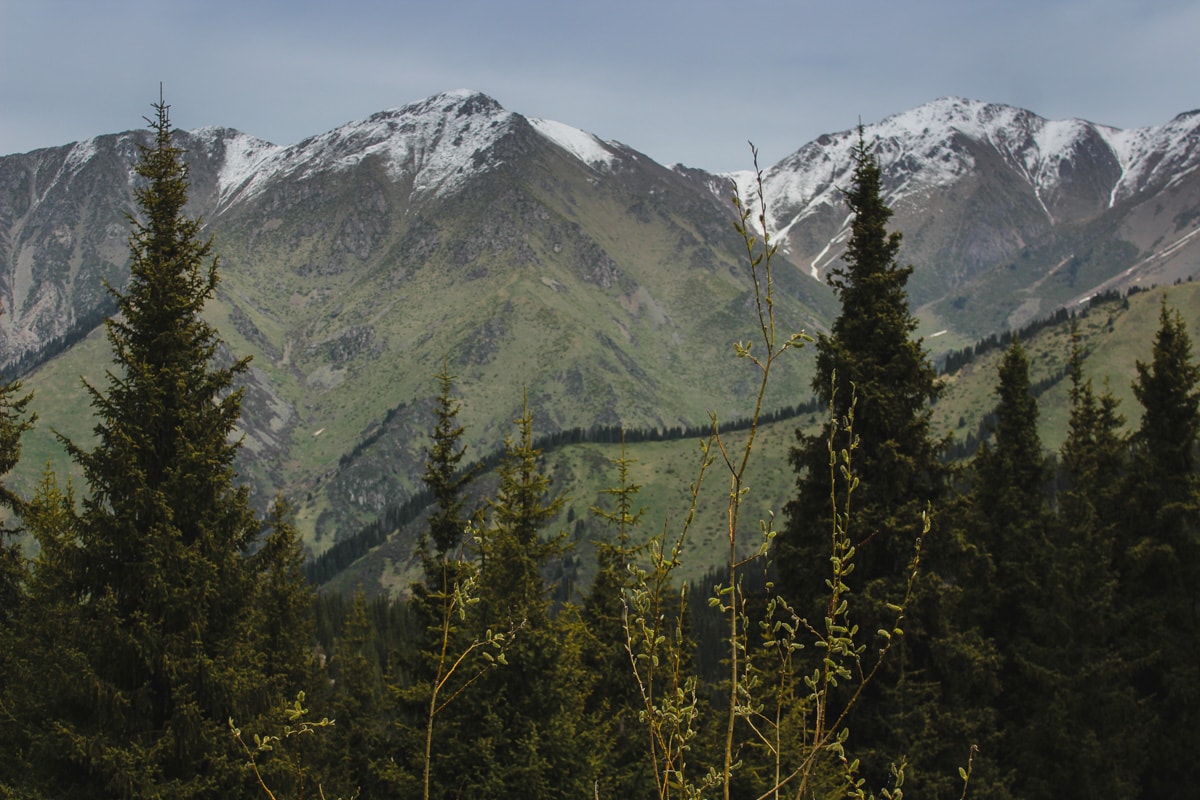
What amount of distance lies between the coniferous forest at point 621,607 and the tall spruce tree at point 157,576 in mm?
51

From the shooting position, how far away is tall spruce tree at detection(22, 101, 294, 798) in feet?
44.4

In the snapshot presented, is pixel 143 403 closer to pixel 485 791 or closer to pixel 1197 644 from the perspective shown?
pixel 485 791

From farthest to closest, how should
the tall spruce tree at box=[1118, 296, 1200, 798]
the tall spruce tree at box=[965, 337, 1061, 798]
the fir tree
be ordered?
the fir tree < the tall spruce tree at box=[965, 337, 1061, 798] < the tall spruce tree at box=[1118, 296, 1200, 798]

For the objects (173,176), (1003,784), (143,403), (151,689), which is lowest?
(1003,784)

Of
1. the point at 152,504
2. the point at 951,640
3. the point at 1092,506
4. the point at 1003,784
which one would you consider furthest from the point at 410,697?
the point at 1092,506

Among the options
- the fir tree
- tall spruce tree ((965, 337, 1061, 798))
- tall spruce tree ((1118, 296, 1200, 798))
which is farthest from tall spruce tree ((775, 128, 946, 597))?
the fir tree

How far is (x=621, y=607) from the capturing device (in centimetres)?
1092

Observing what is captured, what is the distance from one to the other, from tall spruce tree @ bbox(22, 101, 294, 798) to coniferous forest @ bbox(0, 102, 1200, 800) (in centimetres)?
5

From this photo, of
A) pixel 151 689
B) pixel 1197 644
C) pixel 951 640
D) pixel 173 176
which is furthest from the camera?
pixel 1197 644

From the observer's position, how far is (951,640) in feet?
59.9

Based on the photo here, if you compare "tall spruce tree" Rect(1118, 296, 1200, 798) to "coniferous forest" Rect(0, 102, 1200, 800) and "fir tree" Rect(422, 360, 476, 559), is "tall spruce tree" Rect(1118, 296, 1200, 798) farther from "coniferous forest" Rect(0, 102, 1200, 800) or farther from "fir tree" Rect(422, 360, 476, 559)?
"fir tree" Rect(422, 360, 476, 559)

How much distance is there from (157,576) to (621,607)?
782 centimetres

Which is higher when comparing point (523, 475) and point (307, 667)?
point (523, 475)

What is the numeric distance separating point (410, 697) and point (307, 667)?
13364 millimetres
